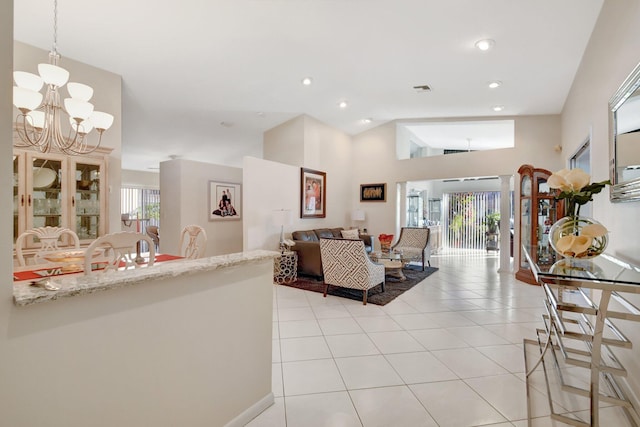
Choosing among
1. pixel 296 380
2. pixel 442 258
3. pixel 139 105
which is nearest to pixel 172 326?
pixel 296 380

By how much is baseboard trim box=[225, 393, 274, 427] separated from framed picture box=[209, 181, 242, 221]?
16.2 ft

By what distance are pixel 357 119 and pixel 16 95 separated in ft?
18.3

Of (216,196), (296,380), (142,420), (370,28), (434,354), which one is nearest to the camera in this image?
(142,420)

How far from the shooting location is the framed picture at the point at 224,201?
6.26 meters

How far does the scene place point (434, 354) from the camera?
2.51 meters

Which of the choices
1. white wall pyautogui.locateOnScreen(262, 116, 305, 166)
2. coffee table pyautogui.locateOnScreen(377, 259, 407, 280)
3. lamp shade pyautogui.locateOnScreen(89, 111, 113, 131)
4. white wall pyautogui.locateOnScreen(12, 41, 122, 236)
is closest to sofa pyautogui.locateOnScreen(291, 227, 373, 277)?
coffee table pyautogui.locateOnScreen(377, 259, 407, 280)

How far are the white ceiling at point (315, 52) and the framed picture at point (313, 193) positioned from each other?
1.33 meters

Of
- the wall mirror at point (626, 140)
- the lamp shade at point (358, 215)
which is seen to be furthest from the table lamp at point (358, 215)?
the wall mirror at point (626, 140)

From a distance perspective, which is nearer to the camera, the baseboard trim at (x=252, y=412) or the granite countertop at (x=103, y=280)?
the granite countertop at (x=103, y=280)

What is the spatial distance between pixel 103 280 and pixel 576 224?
8.74 feet

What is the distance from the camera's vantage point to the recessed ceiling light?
131 inches

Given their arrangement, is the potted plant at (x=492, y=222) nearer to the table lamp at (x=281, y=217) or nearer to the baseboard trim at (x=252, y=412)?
the table lamp at (x=281, y=217)

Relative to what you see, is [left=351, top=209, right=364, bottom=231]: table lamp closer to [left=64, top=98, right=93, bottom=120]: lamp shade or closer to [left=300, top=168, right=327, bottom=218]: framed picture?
[left=300, top=168, right=327, bottom=218]: framed picture

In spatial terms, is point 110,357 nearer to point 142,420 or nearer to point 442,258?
point 142,420
